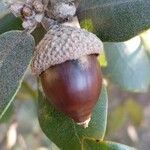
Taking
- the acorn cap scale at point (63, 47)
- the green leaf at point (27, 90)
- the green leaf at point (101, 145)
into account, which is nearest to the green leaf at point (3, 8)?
the acorn cap scale at point (63, 47)

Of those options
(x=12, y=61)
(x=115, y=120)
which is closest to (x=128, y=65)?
(x=115, y=120)

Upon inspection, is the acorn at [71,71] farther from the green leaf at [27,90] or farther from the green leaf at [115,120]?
the green leaf at [115,120]

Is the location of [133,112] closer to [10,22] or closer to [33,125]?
[33,125]

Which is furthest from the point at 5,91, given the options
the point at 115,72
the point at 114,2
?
the point at 115,72

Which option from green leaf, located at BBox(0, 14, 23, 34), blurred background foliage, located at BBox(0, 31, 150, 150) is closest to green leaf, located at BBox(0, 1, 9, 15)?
green leaf, located at BBox(0, 14, 23, 34)

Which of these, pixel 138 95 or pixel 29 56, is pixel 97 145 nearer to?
pixel 29 56

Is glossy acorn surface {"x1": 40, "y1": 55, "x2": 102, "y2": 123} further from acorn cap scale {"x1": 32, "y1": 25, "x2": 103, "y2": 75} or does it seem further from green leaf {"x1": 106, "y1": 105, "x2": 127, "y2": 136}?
green leaf {"x1": 106, "y1": 105, "x2": 127, "y2": 136}
